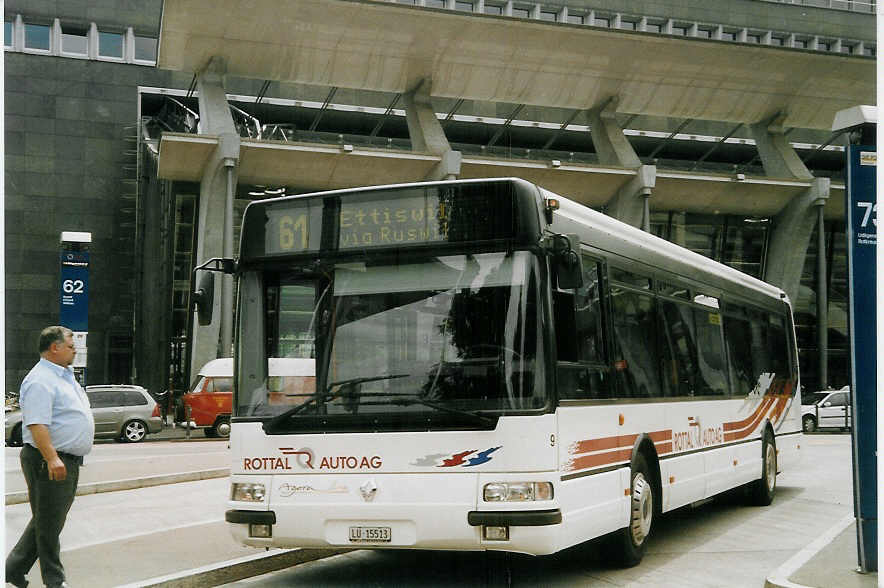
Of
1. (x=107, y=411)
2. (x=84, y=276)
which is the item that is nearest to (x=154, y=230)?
(x=107, y=411)

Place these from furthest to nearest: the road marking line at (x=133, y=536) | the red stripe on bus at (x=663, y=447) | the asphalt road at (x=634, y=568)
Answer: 1. the road marking line at (x=133, y=536)
2. the red stripe on bus at (x=663, y=447)
3. the asphalt road at (x=634, y=568)

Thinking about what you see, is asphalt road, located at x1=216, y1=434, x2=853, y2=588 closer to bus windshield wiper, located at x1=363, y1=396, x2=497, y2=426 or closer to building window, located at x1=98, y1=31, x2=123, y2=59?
bus windshield wiper, located at x1=363, y1=396, x2=497, y2=426

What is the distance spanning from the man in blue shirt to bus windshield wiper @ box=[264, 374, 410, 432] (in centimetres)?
121

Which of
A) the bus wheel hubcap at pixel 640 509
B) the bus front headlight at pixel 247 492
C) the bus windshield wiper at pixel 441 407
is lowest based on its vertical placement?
the bus wheel hubcap at pixel 640 509

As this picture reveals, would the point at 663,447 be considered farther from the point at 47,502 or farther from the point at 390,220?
the point at 47,502

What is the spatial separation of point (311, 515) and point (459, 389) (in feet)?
4.42

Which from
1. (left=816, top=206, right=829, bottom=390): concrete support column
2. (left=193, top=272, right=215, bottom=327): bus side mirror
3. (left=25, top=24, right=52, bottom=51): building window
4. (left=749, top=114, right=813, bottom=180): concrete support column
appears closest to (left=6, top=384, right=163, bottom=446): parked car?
(left=25, top=24, right=52, bottom=51): building window

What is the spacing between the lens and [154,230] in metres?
41.7

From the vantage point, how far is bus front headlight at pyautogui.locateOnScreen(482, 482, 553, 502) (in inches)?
284

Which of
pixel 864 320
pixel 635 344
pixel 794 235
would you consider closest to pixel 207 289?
pixel 635 344

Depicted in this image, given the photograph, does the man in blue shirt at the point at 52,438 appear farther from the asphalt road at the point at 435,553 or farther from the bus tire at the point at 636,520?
the bus tire at the point at 636,520

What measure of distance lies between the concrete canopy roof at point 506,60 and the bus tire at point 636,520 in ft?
96.9

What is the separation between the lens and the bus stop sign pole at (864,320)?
7.43 metres

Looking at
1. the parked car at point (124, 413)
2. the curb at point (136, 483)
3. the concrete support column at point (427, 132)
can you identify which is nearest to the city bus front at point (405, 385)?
the curb at point (136, 483)
